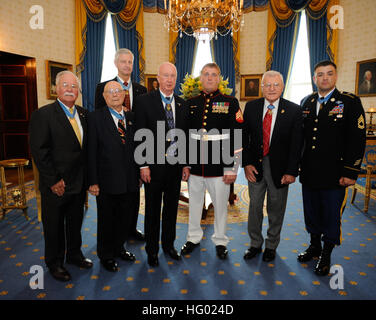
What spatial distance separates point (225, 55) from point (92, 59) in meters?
3.84

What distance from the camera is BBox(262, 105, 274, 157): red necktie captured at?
98.1 inches

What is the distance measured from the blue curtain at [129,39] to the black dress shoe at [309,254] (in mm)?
6715

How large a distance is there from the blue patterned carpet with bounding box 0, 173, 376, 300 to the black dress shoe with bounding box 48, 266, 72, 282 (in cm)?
5

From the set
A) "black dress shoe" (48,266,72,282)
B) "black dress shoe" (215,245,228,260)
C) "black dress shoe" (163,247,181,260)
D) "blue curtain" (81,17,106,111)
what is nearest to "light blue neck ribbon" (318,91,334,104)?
"black dress shoe" (215,245,228,260)

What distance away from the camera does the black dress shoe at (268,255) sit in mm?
2643

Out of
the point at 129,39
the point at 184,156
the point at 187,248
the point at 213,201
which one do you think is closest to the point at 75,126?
the point at 184,156

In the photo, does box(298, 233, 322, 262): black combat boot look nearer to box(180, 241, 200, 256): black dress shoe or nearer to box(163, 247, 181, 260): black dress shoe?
box(180, 241, 200, 256): black dress shoe

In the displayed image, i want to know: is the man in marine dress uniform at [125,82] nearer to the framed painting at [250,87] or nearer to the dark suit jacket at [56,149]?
the dark suit jacket at [56,149]

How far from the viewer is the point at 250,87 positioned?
8531 millimetres

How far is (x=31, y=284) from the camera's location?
2.25 m

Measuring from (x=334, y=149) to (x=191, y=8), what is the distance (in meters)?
4.10

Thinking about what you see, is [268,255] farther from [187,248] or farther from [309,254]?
[187,248]
